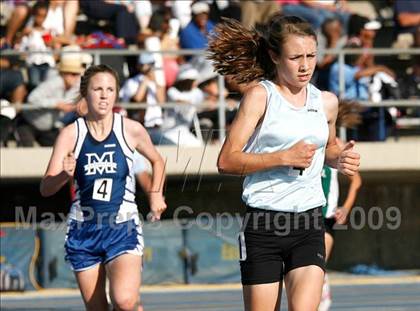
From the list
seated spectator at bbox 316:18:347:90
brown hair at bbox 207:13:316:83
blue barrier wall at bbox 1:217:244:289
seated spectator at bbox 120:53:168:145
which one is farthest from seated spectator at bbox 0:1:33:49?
brown hair at bbox 207:13:316:83

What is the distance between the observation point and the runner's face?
17.6 ft

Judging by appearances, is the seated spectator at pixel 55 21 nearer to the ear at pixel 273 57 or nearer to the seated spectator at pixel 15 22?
the seated spectator at pixel 15 22

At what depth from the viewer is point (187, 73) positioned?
13.3 meters

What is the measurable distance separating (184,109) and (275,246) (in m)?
7.85

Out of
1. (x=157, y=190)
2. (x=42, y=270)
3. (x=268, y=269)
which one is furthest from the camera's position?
(x=42, y=270)

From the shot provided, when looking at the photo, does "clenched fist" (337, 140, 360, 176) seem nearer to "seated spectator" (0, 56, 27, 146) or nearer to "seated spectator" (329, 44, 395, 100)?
"seated spectator" (329, 44, 395, 100)

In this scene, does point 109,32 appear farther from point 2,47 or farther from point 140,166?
point 140,166

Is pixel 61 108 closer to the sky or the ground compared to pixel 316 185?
closer to the ground

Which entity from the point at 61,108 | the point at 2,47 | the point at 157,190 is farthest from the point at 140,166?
the point at 2,47

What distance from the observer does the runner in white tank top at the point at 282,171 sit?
5371 mm

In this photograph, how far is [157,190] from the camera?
7184mm

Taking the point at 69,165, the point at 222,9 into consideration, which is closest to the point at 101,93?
the point at 69,165

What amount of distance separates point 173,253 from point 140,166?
3.97 metres

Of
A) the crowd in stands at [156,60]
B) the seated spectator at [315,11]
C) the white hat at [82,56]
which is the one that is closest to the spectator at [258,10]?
the crowd in stands at [156,60]
